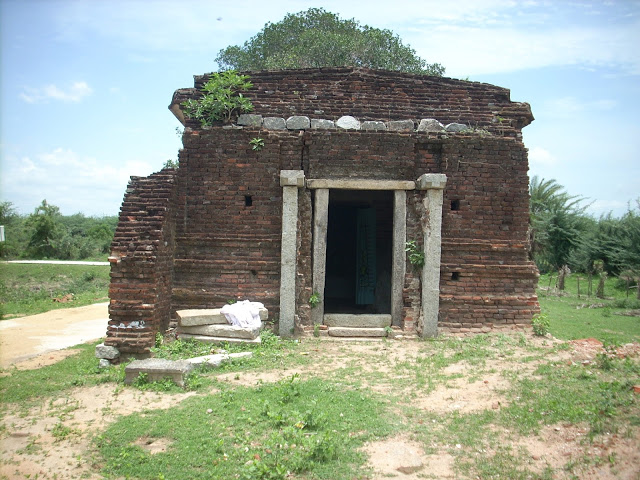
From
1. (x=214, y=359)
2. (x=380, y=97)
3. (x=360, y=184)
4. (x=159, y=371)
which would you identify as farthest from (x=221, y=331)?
(x=380, y=97)

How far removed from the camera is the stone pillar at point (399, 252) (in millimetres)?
8750

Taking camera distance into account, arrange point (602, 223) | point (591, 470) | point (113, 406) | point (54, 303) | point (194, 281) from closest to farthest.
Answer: point (591, 470)
point (113, 406)
point (194, 281)
point (54, 303)
point (602, 223)

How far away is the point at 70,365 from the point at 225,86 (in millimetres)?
5165

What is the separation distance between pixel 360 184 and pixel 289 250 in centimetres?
165

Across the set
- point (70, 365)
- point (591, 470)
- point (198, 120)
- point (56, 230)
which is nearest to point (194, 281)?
point (70, 365)

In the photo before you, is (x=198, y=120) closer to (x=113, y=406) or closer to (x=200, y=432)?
(x=113, y=406)

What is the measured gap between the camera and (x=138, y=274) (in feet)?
25.1

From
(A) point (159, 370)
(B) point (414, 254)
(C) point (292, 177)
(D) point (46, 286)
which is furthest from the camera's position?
(D) point (46, 286)

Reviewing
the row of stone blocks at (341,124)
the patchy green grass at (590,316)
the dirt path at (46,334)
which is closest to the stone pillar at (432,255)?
the row of stone blocks at (341,124)

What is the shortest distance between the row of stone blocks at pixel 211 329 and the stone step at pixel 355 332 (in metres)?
1.40

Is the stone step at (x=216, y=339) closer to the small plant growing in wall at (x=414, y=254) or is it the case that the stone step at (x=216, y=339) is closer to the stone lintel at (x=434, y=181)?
the small plant growing in wall at (x=414, y=254)

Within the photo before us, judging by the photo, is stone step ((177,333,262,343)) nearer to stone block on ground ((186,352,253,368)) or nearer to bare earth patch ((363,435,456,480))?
stone block on ground ((186,352,253,368))

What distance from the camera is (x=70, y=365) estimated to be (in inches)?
302

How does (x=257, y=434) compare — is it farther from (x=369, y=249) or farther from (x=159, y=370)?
(x=369, y=249)
